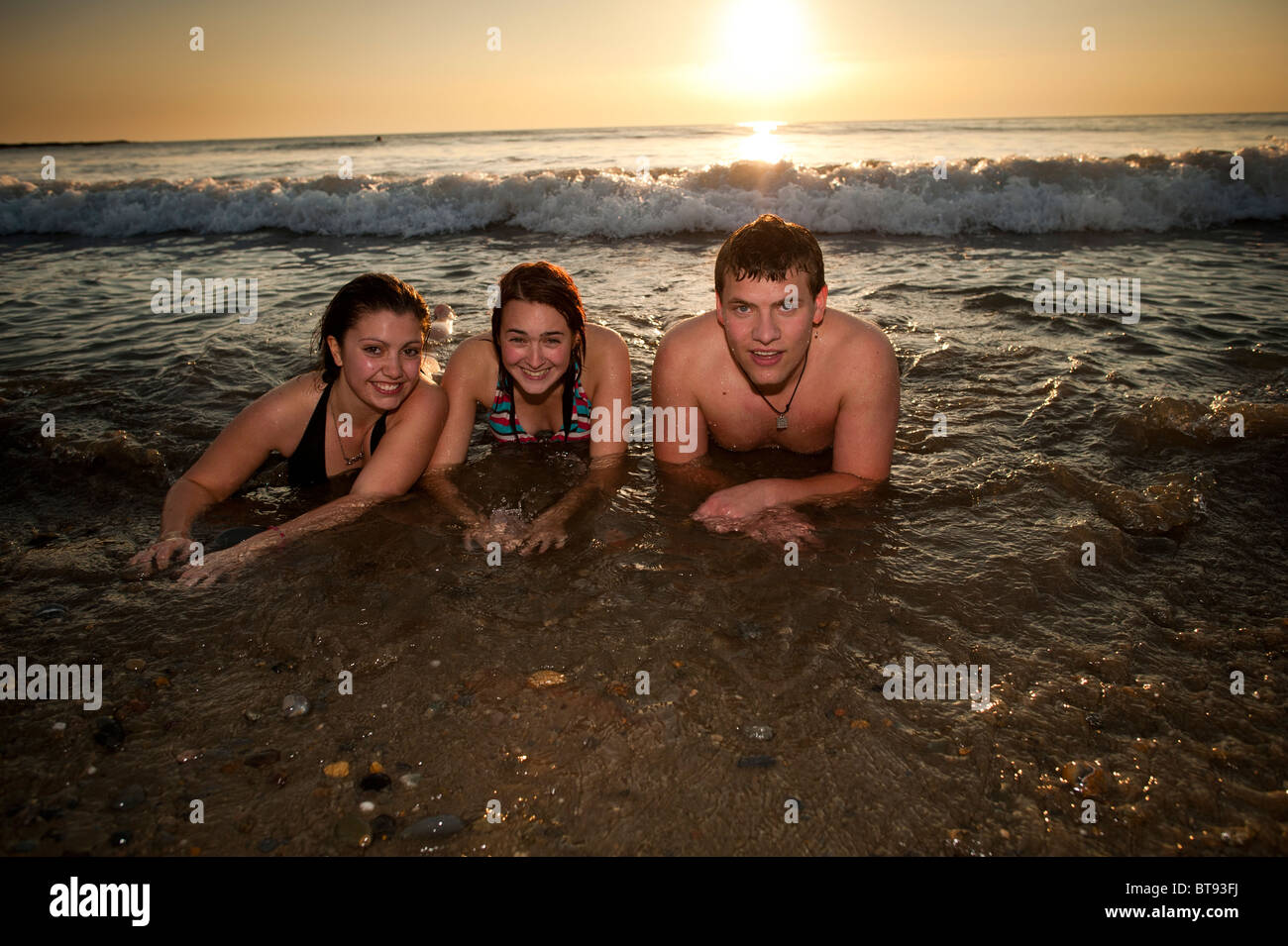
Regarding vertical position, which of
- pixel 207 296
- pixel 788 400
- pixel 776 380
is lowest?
pixel 788 400

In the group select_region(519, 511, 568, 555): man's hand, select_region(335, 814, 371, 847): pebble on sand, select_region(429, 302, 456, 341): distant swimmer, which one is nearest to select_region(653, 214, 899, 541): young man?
select_region(519, 511, 568, 555): man's hand

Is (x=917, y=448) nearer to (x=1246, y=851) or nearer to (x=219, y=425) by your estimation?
(x=1246, y=851)

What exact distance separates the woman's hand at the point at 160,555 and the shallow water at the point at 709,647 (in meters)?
0.12

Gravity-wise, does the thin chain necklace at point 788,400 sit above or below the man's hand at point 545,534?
above

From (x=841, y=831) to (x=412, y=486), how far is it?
3134 mm

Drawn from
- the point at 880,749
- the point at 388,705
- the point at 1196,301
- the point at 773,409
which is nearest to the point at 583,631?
the point at 388,705

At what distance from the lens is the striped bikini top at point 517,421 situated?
4.84m

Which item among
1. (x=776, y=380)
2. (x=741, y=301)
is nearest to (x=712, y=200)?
(x=776, y=380)

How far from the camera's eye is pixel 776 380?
393cm

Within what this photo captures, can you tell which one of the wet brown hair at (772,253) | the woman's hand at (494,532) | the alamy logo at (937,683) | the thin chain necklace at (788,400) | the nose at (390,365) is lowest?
the alamy logo at (937,683)

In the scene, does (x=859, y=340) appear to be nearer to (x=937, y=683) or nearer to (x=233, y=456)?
(x=937, y=683)

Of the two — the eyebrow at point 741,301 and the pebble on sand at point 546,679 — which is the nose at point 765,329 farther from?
the pebble on sand at point 546,679
